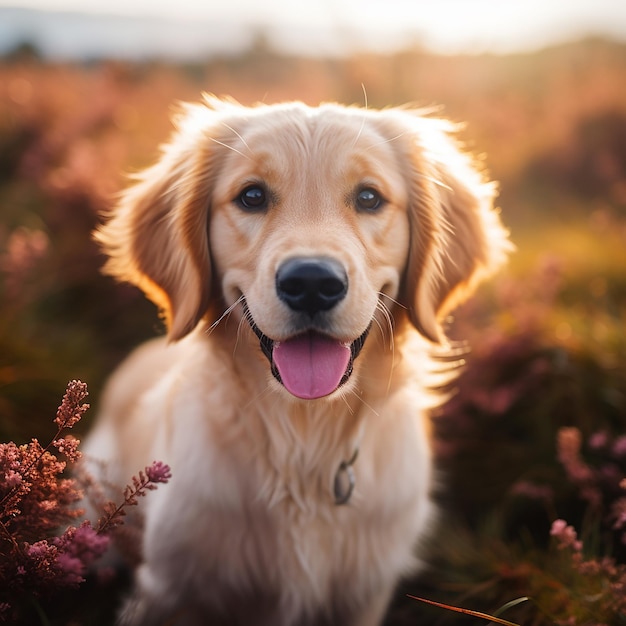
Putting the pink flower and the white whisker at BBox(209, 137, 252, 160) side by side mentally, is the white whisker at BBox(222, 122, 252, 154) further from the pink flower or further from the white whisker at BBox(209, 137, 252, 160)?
the pink flower

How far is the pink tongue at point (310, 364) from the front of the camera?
1948mm

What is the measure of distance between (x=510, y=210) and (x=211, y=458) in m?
4.66

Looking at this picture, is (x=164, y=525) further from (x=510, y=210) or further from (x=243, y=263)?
(x=510, y=210)

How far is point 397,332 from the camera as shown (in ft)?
7.56

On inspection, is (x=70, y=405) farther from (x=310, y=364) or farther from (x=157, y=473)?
(x=310, y=364)

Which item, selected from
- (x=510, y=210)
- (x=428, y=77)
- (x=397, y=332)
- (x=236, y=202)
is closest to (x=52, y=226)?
(x=236, y=202)

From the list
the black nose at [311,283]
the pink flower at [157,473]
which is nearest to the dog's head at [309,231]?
the black nose at [311,283]

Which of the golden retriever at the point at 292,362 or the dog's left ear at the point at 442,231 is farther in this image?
the dog's left ear at the point at 442,231

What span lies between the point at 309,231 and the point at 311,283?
231 mm

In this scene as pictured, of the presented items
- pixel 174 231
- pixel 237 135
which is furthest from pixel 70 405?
pixel 237 135

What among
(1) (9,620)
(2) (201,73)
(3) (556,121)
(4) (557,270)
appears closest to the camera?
(1) (9,620)

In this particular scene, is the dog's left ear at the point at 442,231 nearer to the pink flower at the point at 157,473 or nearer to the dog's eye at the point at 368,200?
the dog's eye at the point at 368,200

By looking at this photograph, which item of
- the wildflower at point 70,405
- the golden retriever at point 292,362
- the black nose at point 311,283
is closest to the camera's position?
the wildflower at point 70,405

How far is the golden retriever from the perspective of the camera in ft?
6.83
